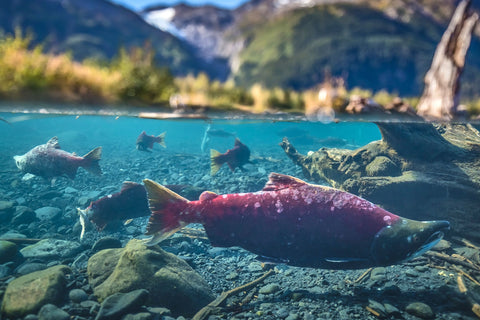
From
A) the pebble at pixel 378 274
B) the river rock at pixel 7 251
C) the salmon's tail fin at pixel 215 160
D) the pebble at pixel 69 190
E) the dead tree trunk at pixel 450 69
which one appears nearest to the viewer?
the pebble at pixel 378 274

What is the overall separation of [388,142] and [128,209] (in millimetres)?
Answer: 6149

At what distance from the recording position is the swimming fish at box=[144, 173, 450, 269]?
3232 mm

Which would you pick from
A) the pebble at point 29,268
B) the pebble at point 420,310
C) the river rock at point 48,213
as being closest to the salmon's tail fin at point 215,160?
the river rock at point 48,213

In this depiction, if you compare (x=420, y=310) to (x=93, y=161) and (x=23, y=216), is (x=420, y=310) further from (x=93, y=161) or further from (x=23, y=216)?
(x=23, y=216)

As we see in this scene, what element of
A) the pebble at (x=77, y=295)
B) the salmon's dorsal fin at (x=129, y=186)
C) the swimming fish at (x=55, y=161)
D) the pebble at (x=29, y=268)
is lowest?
the pebble at (x=29, y=268)

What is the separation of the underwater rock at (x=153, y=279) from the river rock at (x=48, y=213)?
2.54m

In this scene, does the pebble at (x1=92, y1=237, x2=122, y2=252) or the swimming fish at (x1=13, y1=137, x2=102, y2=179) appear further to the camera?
the swimming fish at (x1=13, y1=137, x2=102, y2=179)

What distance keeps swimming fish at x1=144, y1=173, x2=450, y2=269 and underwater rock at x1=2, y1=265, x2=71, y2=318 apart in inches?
54.8

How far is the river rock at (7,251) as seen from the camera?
428cm

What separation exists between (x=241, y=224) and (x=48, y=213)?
491 cm

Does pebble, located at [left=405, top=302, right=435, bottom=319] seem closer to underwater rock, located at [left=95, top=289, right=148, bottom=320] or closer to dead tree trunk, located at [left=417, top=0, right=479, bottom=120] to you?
underwater rock, located at [left=95, top=289, right=148, bottom=320]

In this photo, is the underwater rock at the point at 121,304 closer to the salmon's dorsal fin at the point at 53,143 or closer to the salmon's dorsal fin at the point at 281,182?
Answer: the salmon's dorsal fin at the point at 281,182

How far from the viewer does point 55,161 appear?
552 cm

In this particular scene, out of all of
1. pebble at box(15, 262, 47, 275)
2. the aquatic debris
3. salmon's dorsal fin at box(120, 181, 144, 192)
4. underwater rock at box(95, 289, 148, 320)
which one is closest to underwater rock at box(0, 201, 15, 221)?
pebble at box(15, 262, 47, 275)
